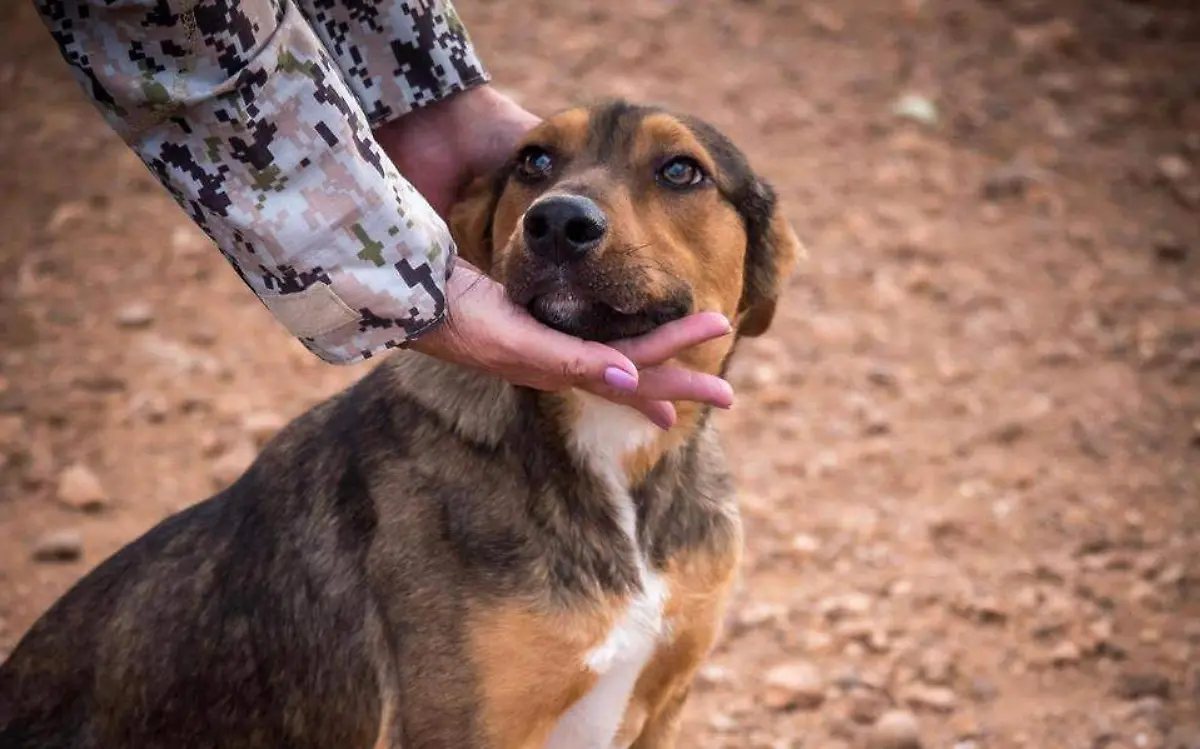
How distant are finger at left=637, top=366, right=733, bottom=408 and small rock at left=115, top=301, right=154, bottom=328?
4331 millimetres

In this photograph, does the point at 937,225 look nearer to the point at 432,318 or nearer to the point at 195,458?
the point at 195,458

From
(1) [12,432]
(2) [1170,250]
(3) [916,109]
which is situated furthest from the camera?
(3) [916,109]

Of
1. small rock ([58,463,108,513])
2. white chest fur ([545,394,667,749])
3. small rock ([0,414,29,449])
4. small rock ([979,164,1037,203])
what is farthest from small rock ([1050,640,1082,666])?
small rock ([0,414,29,449])

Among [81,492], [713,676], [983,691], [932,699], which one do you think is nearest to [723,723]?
[713,676]

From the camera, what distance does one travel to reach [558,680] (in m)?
3.41

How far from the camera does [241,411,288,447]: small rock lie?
609cm

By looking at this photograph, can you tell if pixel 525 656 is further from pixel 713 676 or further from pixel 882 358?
pixel 882 358

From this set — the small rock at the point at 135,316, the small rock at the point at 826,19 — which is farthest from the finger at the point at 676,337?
the small rock at the point at 826,19

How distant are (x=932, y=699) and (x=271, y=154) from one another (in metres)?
3.16

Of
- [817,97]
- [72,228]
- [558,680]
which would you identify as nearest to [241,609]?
[558,680]

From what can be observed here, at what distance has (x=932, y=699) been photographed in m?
4.86

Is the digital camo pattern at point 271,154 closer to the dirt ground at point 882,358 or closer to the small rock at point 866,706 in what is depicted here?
the dirt ground at point 882,358

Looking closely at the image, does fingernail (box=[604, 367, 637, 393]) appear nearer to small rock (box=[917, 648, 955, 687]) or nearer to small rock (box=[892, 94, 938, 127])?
small rock (box=[917, 648, 955, 687])

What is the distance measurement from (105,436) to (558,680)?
350 cm
